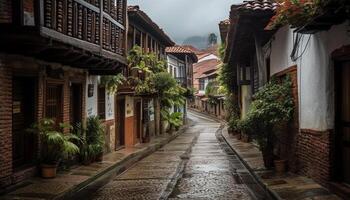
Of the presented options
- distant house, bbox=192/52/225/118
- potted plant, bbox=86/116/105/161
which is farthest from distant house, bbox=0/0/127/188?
distant house, bbox=192/52/225/118

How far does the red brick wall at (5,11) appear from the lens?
1028cm

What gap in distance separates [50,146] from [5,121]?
203 cm

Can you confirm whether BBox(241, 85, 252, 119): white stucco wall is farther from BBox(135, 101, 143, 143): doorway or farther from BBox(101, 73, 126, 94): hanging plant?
BBox(101, 73, 126, 94): hanging plant

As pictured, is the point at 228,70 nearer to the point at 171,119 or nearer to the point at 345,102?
the point at 171,119

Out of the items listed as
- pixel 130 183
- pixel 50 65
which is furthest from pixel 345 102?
pixel 50 65

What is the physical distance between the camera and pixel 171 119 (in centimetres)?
3869

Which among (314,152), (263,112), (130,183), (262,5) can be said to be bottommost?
(130,183)

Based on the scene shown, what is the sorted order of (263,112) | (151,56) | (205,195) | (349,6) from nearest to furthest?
(349,6) < (205,195) < (263,112) < (151,56)

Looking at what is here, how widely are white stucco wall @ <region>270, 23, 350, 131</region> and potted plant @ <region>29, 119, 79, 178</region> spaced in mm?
5620

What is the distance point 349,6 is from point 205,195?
5269 millimetres

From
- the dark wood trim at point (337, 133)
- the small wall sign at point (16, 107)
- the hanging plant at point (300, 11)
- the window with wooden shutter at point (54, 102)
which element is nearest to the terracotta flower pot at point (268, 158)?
the dark wood trim at point (337, 133)

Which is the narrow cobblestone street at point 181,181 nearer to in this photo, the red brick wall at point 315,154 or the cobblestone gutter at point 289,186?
the cobblestone gutter at point 289,186

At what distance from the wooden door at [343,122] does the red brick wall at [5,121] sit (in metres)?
6.76

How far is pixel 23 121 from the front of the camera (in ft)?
42.3
